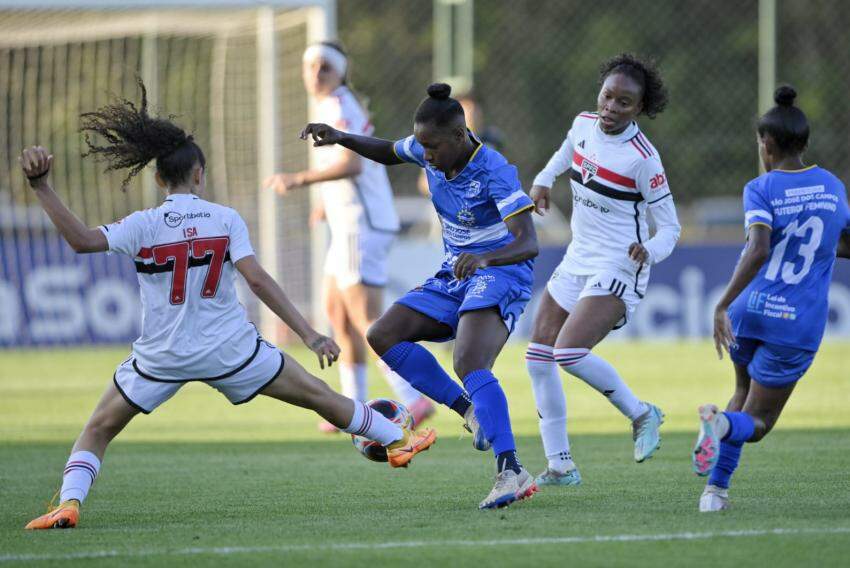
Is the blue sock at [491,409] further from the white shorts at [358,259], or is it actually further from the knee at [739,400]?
the white shorts at [358,259]

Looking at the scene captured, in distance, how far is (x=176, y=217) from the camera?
6285 millimetres

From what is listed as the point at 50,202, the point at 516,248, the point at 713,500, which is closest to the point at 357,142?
the point at 516,248

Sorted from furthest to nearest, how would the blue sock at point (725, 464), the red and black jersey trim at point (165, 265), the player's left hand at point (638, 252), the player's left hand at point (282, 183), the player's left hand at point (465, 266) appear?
the player's left hand at point (282, 183) < the player's left hand at point (638, 252) < the player's left hand at point (465, 266) < the red and black jersey trim at point (165, 265) < the blue sock at point (725, 464)

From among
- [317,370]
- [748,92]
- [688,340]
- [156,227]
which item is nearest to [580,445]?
[156,227]

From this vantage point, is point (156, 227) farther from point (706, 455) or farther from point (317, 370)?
point (317, 370)

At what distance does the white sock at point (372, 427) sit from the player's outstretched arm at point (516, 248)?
823 mm

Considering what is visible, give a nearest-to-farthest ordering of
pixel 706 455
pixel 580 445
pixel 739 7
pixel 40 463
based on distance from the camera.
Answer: pixel 706 455 → pixel 40 463 → pixel 580 445 → pixel 739 7

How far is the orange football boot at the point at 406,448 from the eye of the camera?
22.8 feet

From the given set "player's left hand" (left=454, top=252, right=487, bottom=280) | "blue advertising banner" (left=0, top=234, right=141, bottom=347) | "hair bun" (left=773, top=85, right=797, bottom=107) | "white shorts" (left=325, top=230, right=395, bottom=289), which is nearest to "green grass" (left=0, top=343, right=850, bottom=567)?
"player's left hand" (left=454, top=252, right=487, bottom=280)

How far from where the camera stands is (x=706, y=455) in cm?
577

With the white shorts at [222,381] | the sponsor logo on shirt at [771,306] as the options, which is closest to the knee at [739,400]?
the sponsor logo on shirt at [771,306]

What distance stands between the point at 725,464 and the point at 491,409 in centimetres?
109

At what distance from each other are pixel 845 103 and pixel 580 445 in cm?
1845

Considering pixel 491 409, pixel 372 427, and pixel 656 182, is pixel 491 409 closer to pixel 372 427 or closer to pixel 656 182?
pixel 372 427
